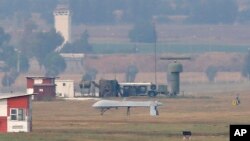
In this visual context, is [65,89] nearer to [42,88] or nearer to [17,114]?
[42,88]

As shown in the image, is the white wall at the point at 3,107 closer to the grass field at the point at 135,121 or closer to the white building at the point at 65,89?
the grass field at the point at 135,121

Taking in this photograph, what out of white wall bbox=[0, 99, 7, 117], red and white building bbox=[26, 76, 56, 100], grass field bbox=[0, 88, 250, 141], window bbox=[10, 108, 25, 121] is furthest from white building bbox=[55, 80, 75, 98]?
white wall bbox=[0, 99, 7, 117]

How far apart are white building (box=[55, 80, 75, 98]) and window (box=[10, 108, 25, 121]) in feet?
253

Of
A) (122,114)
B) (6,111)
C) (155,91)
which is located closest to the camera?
(6,111)

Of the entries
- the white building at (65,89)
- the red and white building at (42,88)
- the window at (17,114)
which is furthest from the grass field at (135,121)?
the white building at (65,89)

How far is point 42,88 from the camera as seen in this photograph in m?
152

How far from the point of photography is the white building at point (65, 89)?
16025 cm

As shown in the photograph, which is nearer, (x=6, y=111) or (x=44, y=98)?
(x=6, y=111)

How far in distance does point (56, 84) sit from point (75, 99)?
11299mm

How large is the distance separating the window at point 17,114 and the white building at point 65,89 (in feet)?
253

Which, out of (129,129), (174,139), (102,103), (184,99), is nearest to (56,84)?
(184,99)

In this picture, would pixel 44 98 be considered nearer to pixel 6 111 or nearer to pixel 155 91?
pixel 155 91

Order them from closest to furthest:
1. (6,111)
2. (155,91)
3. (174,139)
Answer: (174,139)
(6,111)
(155,91)

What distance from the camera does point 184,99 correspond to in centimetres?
14912
